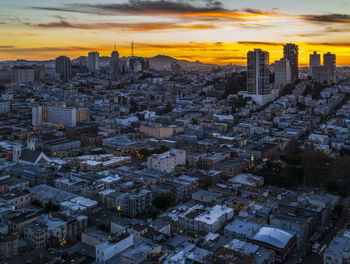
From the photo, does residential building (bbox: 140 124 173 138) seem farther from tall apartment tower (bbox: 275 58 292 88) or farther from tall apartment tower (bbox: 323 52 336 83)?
tall apartment tower (bbox: 323 52 336 83)

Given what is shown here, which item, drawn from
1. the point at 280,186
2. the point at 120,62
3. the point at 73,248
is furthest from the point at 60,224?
the point at 120,62

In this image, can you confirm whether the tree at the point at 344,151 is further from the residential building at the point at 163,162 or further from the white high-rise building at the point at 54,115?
the white high-rise building at the point at 54,115

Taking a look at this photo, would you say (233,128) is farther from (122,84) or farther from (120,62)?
(120,62)

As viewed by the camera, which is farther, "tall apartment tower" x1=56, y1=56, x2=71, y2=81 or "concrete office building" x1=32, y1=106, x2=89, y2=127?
"tall apartment tower" x1=56, y1=56, x2=71, y2=81

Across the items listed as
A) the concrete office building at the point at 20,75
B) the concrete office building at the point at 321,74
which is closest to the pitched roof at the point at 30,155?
the concrete office building at the point at 321,74

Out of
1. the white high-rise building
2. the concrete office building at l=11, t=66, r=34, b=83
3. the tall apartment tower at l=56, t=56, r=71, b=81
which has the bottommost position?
the white high-rise building

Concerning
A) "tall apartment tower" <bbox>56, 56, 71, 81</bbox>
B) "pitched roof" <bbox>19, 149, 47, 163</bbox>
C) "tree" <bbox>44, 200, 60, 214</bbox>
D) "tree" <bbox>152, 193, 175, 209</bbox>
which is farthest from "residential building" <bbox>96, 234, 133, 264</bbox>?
"tall apartment tower" <bbox>56, 56, 71, 81</bbox>

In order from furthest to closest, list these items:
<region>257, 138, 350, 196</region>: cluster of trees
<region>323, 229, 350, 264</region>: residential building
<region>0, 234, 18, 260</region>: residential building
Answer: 1. <region>257, 138, 350, 196</region>: cluster of trees
2. <region>0, 234, 18, 260</region>: residential building
3. <region>323, 229, 350, 264</region>: residential building
